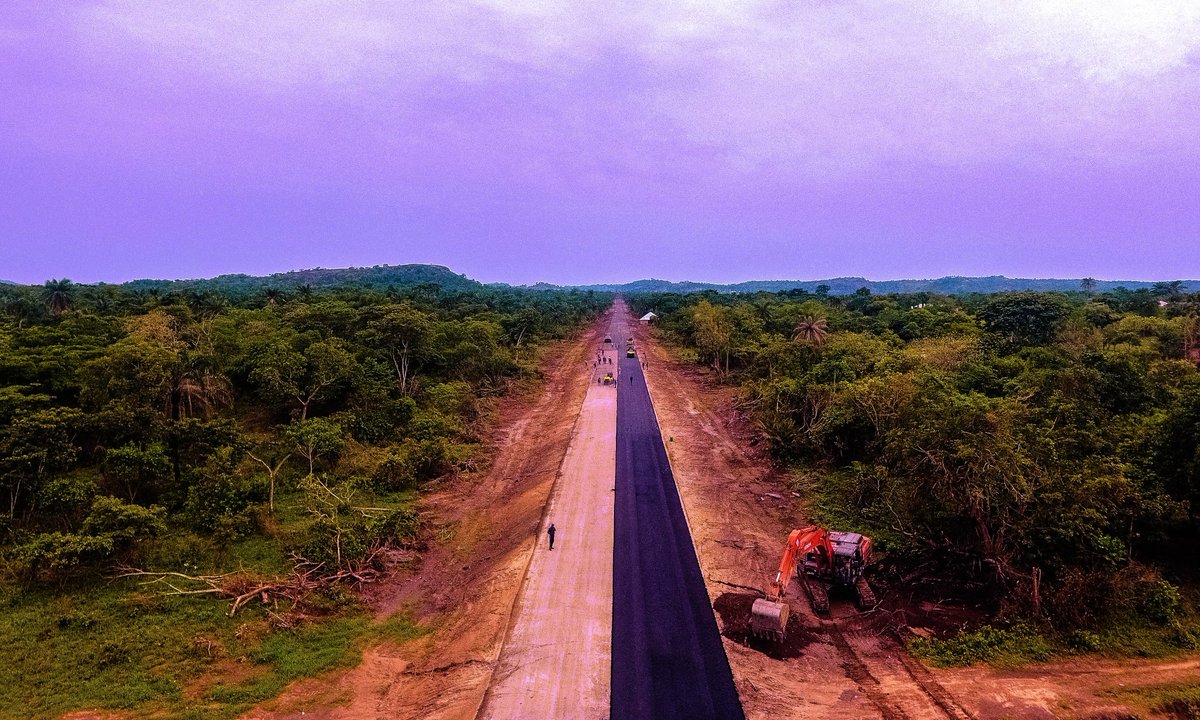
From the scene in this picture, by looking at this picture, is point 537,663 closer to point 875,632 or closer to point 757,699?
point 757,699

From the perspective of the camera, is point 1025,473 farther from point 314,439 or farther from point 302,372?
point 302,372

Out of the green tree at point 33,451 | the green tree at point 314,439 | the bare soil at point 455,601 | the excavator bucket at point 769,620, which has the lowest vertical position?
the bare soil at point 455,601

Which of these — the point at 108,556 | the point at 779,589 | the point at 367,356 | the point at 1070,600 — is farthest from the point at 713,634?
the point at 367,356

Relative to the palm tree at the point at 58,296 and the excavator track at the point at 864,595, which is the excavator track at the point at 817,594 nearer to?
the excavator track at the point at 864,595

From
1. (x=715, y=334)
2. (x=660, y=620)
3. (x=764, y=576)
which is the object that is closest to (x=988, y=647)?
(x=764, y=576)

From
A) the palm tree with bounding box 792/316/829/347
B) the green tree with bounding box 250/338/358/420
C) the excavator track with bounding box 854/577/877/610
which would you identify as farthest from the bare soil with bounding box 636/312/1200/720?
the green tree with bounding box 250/338/358/420

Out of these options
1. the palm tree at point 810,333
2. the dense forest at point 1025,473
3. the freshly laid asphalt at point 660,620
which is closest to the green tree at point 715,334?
the palm tree at point 810,333

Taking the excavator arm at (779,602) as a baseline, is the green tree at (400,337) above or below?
above
